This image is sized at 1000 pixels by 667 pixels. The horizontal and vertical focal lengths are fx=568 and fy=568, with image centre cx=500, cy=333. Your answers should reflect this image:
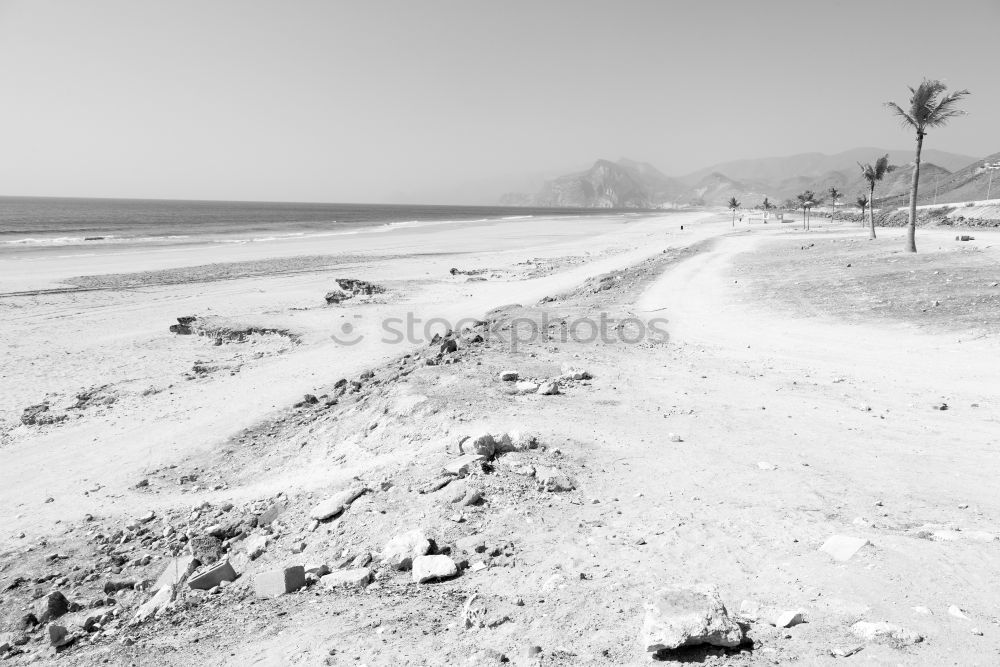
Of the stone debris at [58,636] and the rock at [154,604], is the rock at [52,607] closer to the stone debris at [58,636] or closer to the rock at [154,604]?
the stone debris at [58,636]

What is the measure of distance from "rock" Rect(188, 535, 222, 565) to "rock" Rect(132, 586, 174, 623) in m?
0.55

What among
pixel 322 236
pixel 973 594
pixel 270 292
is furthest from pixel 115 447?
pixel 322 236

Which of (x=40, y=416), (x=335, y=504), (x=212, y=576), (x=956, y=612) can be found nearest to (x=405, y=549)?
(x=335, y=504)

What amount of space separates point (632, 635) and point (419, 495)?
291 cm

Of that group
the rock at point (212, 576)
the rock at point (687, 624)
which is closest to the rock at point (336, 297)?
the rock at point (212, 576)

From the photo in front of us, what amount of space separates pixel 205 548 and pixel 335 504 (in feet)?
4.74

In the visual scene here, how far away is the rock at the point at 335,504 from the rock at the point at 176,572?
125cm

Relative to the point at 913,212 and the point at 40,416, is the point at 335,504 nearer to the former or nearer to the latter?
the point at 40,416

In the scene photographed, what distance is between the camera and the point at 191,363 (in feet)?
48.9

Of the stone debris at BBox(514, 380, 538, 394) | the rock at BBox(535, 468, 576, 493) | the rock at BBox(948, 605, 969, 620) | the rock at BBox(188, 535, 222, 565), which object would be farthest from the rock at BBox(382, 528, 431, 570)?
the stone debris at BBox(514, 380, 538, 394)

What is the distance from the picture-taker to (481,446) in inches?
257

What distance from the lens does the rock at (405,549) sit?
488 cm

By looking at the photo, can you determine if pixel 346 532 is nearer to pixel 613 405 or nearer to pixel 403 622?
pixel 403 622

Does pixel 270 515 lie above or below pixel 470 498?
below
